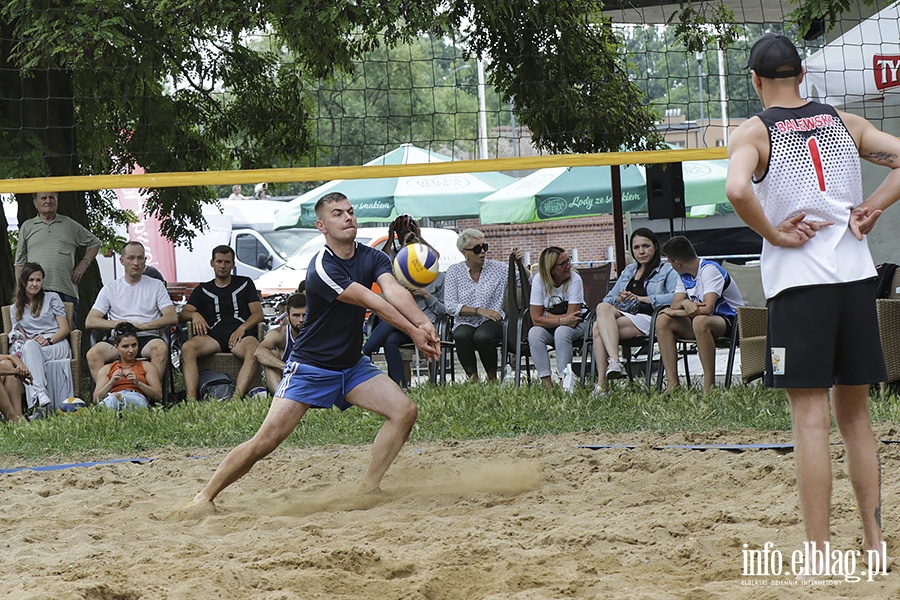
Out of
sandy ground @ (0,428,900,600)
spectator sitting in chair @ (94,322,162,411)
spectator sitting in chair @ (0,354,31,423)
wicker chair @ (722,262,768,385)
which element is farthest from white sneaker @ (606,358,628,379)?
spectator sitting in chair @ (0,354,31,423)

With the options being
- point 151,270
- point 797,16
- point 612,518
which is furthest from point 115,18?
point 612,518

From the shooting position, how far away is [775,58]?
3080 mm

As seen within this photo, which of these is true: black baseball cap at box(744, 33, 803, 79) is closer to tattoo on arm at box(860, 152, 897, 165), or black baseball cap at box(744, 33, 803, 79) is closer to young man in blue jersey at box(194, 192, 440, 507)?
tattoo on arm at box(860, 152, 897, 165)

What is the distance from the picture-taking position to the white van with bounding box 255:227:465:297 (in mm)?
17109

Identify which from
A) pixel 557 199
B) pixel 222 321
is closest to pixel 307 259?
pixel 557 199

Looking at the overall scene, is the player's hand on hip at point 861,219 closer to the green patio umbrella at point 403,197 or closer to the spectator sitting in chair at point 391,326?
the spectator sitting in chair at point 391,326

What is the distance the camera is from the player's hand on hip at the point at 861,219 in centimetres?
305

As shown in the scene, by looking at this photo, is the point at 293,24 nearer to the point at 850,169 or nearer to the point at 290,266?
the point at 850,169

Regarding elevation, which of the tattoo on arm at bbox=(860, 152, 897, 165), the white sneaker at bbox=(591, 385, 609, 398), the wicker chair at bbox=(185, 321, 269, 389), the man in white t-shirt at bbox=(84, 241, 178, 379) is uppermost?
the tattoo on arm at bbox=(860, 152, 897, 165)

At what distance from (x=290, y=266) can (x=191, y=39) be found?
8.28m

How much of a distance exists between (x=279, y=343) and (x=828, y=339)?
608 cm

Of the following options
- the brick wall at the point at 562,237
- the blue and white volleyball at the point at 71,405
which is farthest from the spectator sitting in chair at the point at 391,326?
the brick wall at the point at 562,237

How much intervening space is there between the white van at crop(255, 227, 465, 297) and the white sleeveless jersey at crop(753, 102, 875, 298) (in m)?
11.8

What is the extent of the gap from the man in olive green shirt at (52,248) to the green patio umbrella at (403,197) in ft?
19.5
